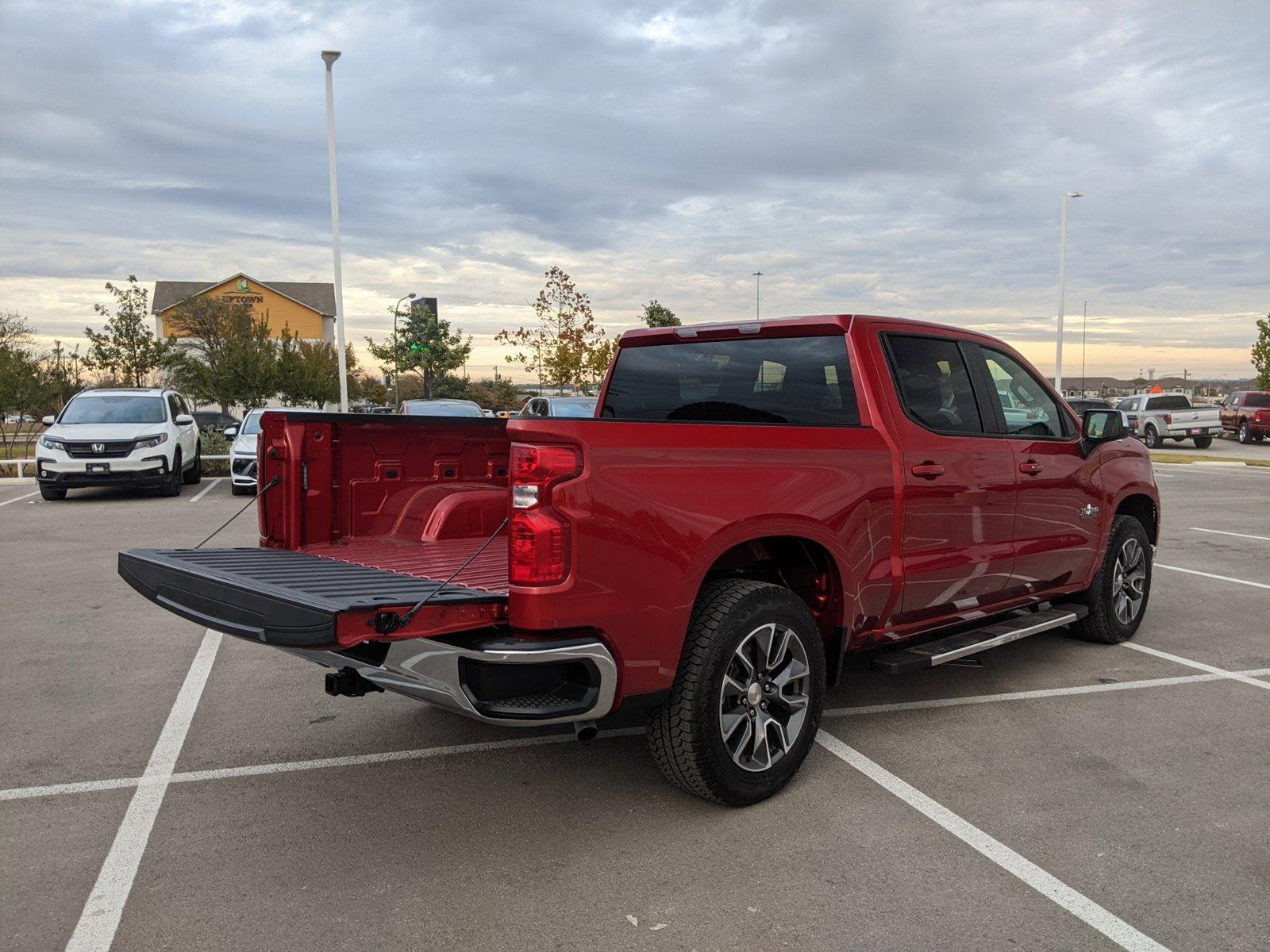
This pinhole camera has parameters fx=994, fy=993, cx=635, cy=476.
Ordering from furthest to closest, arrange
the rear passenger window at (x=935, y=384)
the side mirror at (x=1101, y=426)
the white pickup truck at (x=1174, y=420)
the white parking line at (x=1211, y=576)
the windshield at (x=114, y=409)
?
the white pickup truck at (x=1174, y=420), the windshield at (x=114, y=409), the white parking line at (x=1211, y=576), the side mirror at (x=1101, y=426), the rear passenger window at (x=935, y=384)

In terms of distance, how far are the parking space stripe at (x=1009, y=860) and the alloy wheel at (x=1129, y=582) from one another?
9.15ft

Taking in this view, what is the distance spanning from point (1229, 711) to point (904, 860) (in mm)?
2674

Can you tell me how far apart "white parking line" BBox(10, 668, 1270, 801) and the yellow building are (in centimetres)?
7730

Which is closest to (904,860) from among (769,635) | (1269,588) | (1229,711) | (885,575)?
(769,635)

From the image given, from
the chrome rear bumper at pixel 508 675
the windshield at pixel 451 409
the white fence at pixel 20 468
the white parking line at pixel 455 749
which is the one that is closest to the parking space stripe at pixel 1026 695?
the white parking line at pixel 455 749

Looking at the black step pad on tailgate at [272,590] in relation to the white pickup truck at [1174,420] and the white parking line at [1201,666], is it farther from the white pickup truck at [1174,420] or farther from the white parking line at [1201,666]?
the white pickup truck at [1174,420]

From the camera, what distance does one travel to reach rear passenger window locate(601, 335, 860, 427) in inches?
178

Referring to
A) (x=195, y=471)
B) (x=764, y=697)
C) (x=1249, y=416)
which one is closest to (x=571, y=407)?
(x=195, y=471)

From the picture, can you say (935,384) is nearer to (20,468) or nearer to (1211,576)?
(1211,576)

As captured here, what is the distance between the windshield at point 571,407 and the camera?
15984 mm

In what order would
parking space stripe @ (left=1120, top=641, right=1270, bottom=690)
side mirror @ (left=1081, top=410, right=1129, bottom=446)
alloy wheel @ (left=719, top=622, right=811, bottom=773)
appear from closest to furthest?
alloy wheel @ (left=719, top=622, right=811, bottom=773) < parking space stripe @ (left=1120, top=641, right=1270, bottom=690) < side mirror @ (left=1081, top=410, right=1129, bottom=446)

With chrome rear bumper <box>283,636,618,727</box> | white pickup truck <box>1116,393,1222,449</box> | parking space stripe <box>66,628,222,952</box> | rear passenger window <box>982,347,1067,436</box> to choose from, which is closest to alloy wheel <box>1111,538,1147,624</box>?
rear passenger window <box>982,347,1067,436</box>

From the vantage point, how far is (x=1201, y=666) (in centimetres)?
595

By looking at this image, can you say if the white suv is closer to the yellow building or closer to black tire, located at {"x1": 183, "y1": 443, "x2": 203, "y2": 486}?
black tire, located at {"x1": 183, "y1": 443, "x2": 203, "y2": 486}
